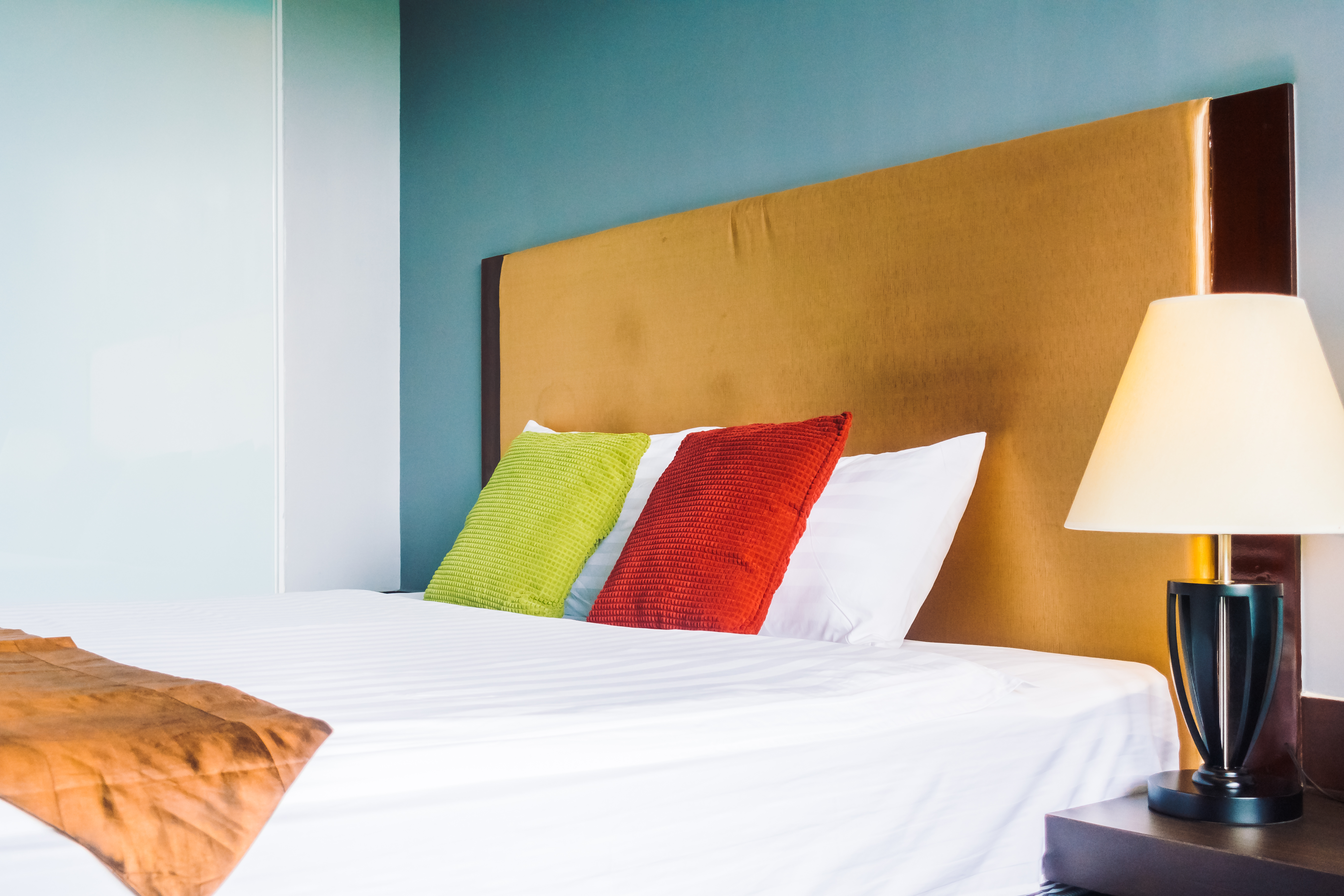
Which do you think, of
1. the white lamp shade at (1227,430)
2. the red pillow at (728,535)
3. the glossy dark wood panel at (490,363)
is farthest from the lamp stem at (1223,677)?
the glossy dark wood panel at (490,363)

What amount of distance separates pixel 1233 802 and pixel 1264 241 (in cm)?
89

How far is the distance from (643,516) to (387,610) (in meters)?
0.58

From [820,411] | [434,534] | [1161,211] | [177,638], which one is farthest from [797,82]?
[434,534]

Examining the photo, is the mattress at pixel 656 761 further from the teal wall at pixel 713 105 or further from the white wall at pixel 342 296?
the white wall at pixel 342 296

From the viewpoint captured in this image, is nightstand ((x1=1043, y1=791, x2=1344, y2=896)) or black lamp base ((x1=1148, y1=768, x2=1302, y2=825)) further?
black lamp base ((x1=1148, y1=768, x2=1302, y2=825))

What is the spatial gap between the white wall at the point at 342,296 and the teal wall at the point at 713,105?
8 cm

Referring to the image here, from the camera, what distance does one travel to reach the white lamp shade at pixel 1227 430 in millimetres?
1538

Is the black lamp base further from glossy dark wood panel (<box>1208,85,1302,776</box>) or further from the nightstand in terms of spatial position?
glossy dark wood panel (<box>1208,85,1302,776</box>)

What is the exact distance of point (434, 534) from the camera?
13.5 ft

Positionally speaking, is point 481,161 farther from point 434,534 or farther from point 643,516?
point 643,516

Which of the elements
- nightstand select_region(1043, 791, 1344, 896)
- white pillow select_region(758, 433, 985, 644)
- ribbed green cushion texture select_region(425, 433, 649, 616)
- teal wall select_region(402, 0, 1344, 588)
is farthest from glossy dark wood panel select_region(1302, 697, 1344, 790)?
ribbed green cushion texture select_region(425, 433, 649, 616)

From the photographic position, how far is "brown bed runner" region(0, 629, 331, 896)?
930mm

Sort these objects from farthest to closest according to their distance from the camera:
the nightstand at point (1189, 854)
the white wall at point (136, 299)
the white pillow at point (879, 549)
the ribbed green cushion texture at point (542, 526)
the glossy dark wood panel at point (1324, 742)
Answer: the white wall at point (136, 299) < the ribbed green cushion texture at point (542, 526) < the white pillow at point (879, 549) < the glossy dark wood panel at point (1324, 742) < the nightstand at point (1189, 854)

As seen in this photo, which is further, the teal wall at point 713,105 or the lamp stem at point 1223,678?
the teal wall at point 713,105
